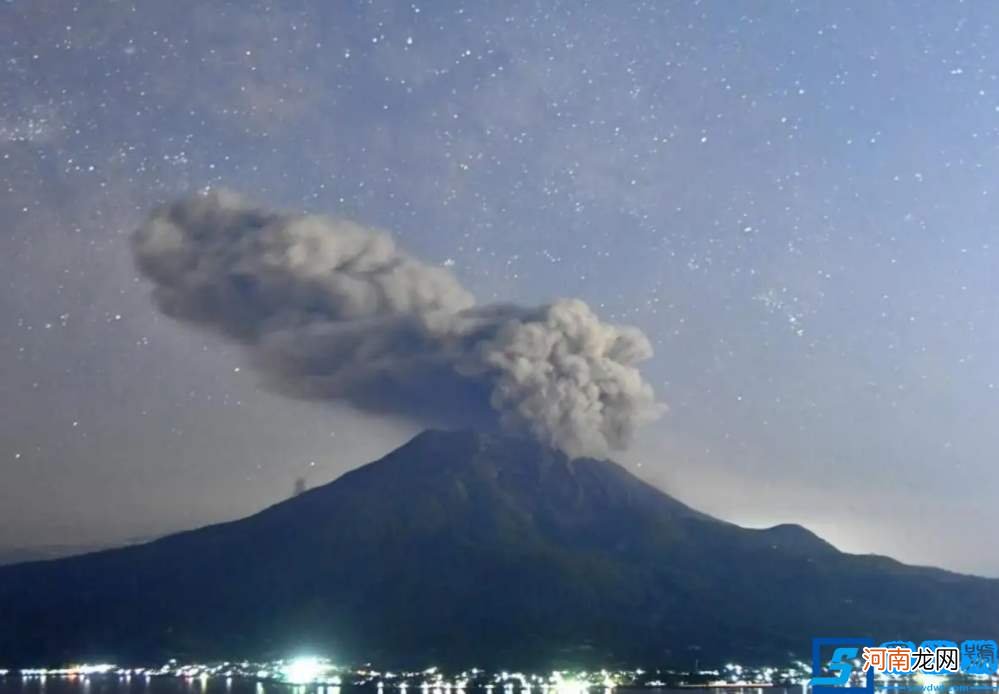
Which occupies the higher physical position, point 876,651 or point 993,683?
point 876,651

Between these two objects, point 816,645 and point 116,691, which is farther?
point 116,691

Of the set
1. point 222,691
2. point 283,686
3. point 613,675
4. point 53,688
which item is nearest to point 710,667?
point 613,675

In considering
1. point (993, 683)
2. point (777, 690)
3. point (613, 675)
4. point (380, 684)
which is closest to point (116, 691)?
point (380, 684)

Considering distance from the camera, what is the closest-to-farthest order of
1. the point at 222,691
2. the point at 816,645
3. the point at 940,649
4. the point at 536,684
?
the point at 816,645
the point at 940,649
the point at 222,691
the point at 536,684

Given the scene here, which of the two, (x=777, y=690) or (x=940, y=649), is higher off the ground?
(x=940, y=649)

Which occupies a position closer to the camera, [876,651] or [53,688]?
[876,651]

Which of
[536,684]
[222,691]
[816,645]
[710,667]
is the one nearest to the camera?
[816,645]

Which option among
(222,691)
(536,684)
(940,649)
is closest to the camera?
(940,649)

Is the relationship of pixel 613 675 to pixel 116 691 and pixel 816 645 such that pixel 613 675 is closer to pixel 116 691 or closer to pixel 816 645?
pixel 116 691

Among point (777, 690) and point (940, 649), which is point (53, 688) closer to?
point (777, 690)
